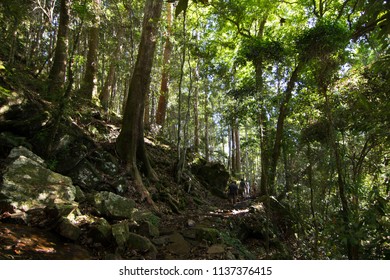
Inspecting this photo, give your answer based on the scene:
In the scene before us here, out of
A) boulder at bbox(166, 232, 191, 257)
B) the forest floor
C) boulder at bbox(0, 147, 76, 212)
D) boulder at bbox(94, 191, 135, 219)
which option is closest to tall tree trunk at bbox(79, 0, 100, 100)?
boulder at bbox(0, 147, 76, 212)

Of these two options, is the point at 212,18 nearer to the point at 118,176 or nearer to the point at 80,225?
the point at 118,176

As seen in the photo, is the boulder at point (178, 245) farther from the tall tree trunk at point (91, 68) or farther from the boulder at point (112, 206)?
the tall tree trunk at point (91, 68)

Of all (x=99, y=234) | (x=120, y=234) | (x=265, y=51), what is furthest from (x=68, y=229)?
(x=265, y=51)

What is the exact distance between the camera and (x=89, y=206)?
19.6 ft

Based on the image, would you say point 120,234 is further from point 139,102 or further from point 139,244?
point 139,102

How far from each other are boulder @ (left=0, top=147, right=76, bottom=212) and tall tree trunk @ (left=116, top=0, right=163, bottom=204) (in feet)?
10.6

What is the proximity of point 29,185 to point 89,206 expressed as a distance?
49.9 inches

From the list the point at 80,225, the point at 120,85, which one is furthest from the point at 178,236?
the point at 120,85

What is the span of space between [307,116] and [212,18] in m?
6.50

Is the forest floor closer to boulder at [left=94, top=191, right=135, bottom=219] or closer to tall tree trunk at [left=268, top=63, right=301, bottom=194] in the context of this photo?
boulder at [left=94, top=191, right=135, bottom=219]

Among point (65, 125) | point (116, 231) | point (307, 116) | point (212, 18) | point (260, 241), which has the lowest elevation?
point (260, 241)

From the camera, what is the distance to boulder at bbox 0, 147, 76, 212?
4945mm

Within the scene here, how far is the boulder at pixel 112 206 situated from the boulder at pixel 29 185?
0.57m

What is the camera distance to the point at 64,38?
8.56 metres
